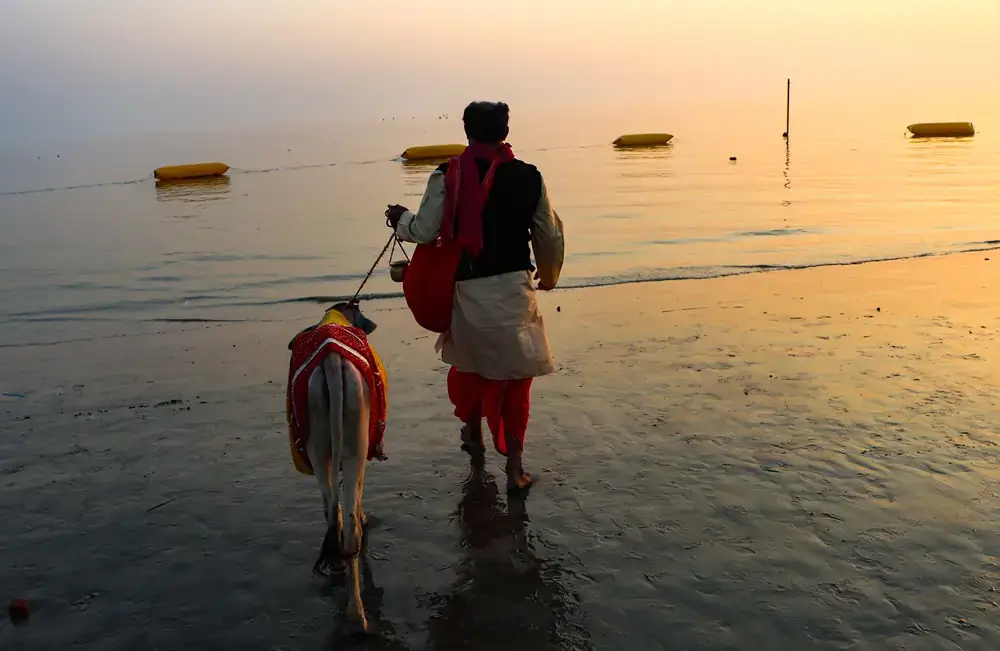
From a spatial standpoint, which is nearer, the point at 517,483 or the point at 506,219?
the point at 506,219

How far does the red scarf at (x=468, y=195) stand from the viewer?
4.72 meters

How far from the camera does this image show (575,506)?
194 inches

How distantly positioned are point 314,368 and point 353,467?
455 millimetres

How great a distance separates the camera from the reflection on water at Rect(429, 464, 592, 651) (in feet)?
12.2

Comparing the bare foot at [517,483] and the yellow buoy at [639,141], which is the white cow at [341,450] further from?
the yellow buoy at [639,141]

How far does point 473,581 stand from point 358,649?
2.33ft

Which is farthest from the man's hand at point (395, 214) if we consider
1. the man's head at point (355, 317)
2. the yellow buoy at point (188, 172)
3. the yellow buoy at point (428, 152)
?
the yellow buoy at point (428, 152)

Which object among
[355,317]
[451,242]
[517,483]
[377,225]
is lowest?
[517,483]

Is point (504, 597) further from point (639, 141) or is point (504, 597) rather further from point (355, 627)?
point (639, 141)

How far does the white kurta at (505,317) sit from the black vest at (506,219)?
5cm

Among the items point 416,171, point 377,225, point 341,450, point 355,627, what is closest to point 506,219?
point 341,450

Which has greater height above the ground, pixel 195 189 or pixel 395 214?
pixel 395 214

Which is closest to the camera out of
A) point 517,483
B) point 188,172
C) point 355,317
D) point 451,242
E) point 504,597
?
point 504,597

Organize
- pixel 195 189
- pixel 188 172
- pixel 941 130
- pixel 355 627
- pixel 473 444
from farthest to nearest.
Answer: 1. pixel 941 130
2. pixel 188 172
3. pixel 195 189
4. pixel 473 444
5. pixel 355 627
